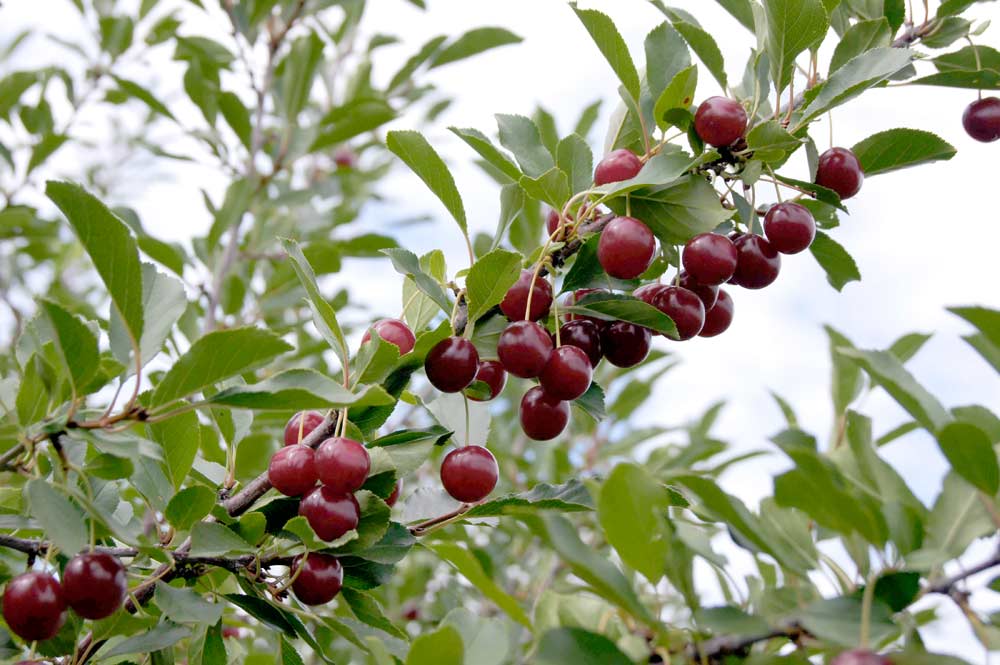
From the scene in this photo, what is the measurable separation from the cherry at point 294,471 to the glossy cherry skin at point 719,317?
2.35 ft

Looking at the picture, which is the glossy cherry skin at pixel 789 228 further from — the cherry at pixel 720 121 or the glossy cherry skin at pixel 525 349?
the glossy cherry skin at pixel 525 349

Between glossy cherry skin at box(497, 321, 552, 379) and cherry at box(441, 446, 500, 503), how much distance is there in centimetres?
16

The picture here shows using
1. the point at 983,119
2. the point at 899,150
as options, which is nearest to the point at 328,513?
the point at 899,150

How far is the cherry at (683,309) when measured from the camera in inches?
53.9

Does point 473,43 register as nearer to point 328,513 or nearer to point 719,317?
point 719,317

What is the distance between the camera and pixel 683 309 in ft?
4.51

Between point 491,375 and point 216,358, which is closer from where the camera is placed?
point 216,358

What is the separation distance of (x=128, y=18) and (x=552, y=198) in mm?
3074

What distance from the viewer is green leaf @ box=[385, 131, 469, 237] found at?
53.8 inches

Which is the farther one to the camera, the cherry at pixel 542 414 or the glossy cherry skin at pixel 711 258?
the cherry at pixel 542 414

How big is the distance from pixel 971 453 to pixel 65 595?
1.08 m

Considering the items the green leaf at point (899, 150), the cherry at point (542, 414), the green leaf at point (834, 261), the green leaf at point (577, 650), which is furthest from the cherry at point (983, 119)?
the green leaf at point (577, 650)

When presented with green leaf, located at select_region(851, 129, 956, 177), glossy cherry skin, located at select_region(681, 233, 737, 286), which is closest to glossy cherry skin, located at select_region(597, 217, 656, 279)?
glossy cherry skin, located at select_region(681, 233, 737, 286)

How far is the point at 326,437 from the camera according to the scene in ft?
4.34
